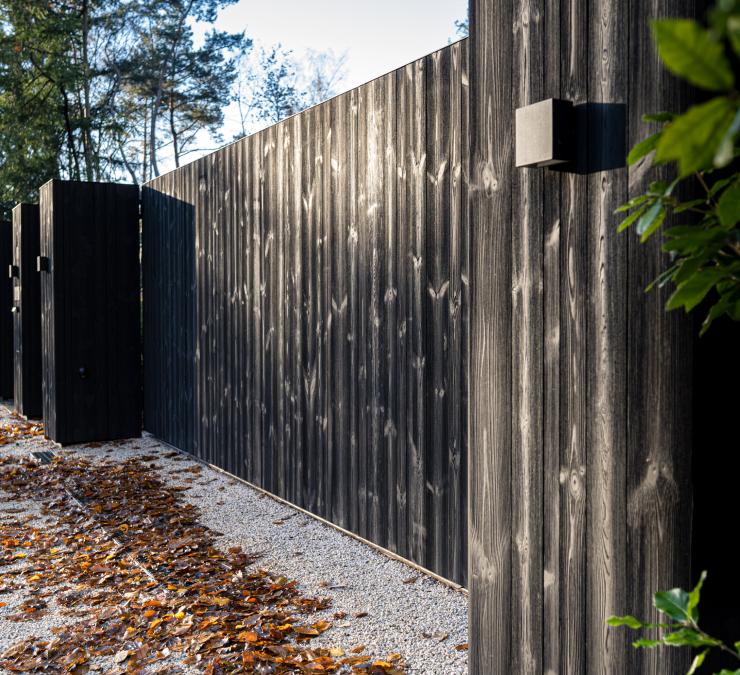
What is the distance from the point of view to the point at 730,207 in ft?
2.32

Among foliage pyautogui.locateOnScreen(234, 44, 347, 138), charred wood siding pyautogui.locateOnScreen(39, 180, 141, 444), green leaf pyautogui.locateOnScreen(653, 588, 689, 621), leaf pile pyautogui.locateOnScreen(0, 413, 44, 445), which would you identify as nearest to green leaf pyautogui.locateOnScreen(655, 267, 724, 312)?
green leaf pyautogui.locateOnScreen(653, 588, 689, 621)

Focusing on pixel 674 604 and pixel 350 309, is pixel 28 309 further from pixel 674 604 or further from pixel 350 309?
pixel 674 604

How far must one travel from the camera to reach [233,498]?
442cm

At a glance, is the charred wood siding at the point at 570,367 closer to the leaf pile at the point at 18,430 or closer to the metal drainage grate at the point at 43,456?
the metal drainage grate at the point at 43,456

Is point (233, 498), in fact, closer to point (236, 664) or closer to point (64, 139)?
point (236, 664)

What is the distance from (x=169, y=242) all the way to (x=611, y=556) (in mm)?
5020

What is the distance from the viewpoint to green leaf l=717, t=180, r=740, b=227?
0.68m

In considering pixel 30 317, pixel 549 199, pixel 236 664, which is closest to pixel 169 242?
pixel 30 317

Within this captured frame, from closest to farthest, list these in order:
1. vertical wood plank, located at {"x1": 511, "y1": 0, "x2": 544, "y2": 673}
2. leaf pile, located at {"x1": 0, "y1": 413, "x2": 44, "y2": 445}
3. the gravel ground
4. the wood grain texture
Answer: the wood grain texture, vertical wood plank, located at {"x1": 511, "y1": 0, "x2": 544, "y2": 673}, the gravel ground, leaf pile, located at {"x1": 0, "y1": 413, "x2": 44, "y2": 445}

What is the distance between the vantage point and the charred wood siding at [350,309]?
9.86ft

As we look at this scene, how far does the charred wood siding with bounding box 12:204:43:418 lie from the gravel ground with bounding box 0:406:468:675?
3110 mm

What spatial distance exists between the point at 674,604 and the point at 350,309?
2783 millimetres

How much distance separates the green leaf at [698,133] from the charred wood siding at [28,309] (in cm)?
770

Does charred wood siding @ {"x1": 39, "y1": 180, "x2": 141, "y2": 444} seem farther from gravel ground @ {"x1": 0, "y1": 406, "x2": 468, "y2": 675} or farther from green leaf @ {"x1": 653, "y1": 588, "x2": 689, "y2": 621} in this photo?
green leaf @ {"x1": 653, "y1": 588, "x2": 689, "y2": 621}
